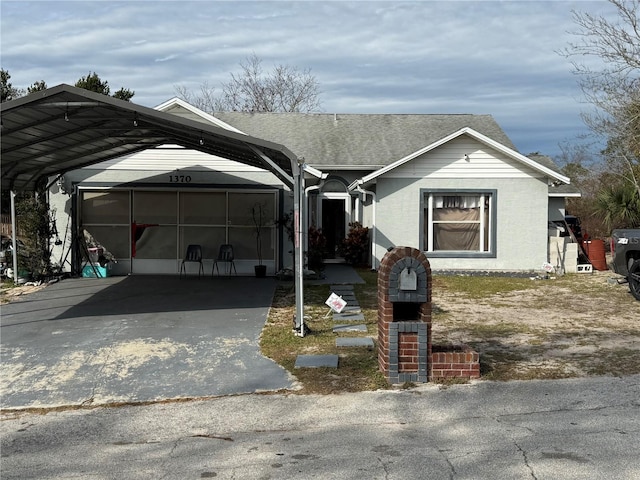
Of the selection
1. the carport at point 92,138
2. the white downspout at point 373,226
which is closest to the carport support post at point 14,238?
the carport at point 92,138

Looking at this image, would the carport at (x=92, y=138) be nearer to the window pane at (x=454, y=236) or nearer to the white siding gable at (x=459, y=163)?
the white siding gable at (x=459, y=163)

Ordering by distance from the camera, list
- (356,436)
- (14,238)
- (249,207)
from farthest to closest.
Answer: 1. (249,207)
2. (14,238)
3. (356,436)

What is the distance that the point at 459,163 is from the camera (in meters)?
16.8

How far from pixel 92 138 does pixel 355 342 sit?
6762mm

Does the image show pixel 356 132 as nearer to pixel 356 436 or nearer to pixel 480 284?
pixel 480 284

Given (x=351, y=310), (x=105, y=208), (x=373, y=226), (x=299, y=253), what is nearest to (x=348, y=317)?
(x=351, y=310)

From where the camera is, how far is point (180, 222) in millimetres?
16391

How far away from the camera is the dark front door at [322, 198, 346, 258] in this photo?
19.7m

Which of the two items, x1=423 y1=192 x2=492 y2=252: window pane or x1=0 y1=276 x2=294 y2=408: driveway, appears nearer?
x1=0 y1=276 x2=294 y2=408: driveway

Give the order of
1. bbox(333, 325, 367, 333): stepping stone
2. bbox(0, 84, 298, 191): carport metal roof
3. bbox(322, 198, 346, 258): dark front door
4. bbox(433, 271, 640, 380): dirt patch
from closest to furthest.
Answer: bbox(433, 271, 640, 380): dirt patch < bbox(0, 84, 298, 191): carport metal roof < bbox(333, 325, 367, 333): stepping stone < bbox(322, 198, 346, 258): dark front door

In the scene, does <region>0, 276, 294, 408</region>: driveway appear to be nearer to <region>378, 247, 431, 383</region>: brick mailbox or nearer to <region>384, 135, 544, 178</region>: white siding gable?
<region>378, 247, 431, 383</region>: brick mailbox

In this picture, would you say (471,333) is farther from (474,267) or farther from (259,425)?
(474,267)

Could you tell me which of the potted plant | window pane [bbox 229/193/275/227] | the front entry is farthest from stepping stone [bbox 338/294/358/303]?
the front entry

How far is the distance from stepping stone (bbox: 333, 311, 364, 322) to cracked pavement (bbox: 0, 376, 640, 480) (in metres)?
3.82
